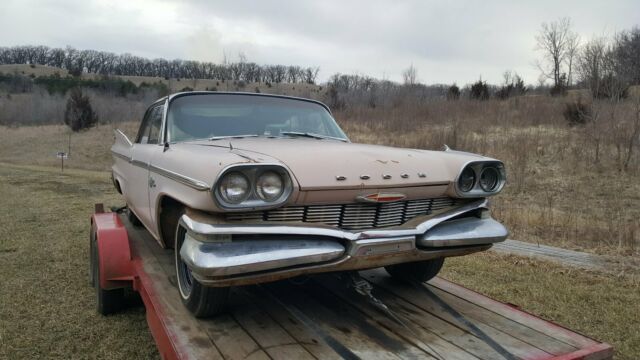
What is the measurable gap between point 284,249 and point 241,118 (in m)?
1.63

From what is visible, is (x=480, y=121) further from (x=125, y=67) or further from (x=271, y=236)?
(x=125, y=67)

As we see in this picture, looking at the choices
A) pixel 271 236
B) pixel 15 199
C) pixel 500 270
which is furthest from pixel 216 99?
pixel 15 199

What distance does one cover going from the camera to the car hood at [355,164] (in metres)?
2.34

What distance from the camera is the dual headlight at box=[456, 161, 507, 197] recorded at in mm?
2811

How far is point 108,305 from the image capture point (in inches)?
142

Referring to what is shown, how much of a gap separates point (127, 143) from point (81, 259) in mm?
1629

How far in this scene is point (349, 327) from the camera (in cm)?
251

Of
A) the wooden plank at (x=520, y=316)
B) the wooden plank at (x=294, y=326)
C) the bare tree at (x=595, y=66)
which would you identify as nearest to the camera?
the wooden plank at (x=294, y=326)

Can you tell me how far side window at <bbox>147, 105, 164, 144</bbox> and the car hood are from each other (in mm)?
888

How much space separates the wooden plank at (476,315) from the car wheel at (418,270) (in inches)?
2.9

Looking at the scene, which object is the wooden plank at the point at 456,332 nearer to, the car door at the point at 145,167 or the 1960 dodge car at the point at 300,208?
the 1960 dodge car at the point at 300,208

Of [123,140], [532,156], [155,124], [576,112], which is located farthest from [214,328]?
[576,112]

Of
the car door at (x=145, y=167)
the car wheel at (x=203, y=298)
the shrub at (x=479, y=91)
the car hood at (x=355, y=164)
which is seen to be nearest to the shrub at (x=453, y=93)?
the shrub at (x=479, y=91)

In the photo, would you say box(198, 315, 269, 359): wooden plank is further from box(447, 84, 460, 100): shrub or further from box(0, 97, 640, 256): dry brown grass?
box(447, 84, 460, 100): shrub
